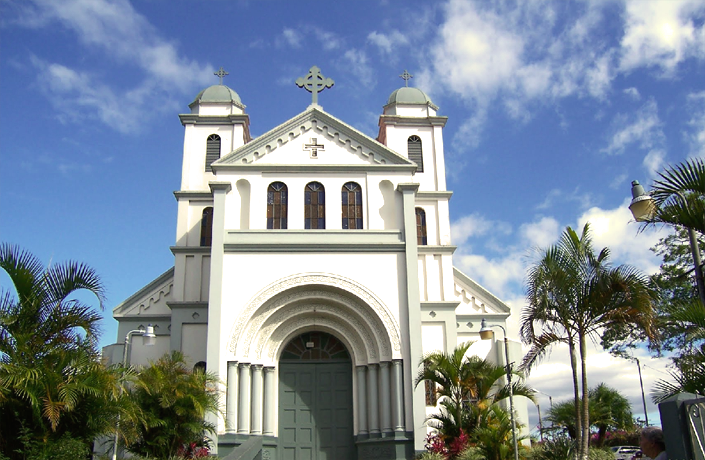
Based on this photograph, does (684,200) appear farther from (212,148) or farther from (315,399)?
(212,148)

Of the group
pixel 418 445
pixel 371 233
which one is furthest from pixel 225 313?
pixel 418 445

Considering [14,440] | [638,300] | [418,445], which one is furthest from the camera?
[418,445]

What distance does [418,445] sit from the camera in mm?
19984

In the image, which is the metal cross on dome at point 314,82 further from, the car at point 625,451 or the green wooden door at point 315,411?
the car at point 625,451

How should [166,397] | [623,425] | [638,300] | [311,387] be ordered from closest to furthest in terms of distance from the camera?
[638,300] → [166,397] → [311,387] → [623,425]

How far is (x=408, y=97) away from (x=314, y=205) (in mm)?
8554

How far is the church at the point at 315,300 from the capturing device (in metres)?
21.3

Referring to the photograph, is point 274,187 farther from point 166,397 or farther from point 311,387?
point 166,397

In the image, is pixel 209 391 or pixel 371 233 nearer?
pixel 209 391

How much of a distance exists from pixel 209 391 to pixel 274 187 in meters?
8.20

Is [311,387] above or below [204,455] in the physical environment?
above

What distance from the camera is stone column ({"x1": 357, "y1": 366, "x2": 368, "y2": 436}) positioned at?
864 inches

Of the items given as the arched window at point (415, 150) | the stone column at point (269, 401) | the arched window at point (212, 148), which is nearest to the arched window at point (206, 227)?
the arched window at point (212, 148)

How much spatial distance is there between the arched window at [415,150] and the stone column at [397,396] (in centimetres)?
969
